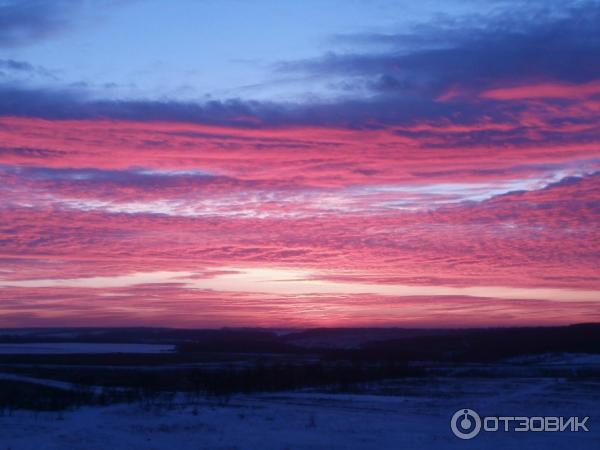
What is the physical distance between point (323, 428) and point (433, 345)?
67.6m

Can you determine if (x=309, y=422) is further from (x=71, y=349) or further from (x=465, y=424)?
(x=71, y=349)

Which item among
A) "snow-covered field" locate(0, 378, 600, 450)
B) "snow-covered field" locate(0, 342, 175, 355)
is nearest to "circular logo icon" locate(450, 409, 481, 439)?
"snow-covered field" locate(0, 378, 600, 450)

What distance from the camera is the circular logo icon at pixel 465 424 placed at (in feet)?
69.1

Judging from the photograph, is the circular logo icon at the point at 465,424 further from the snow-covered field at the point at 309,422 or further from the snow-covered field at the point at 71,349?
the snow-covered field at the point at 71,349

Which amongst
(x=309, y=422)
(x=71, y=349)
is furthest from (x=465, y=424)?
(x=71, y=349)

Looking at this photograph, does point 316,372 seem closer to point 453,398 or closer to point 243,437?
point 453,398

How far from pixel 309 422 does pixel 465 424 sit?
4.60 metres

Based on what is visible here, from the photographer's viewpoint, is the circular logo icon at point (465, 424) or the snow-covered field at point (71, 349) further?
the snow-covered field at point (71, 349)

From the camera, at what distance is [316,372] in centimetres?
4350

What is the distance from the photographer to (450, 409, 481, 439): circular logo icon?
829 inches

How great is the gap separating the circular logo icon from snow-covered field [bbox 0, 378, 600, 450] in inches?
12.1

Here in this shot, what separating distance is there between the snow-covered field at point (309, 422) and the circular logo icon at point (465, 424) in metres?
0.31

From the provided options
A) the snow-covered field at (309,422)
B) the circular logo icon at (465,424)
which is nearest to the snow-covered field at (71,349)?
the snow-covered field at (309,422)

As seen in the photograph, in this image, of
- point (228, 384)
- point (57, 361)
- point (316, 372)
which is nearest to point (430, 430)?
point (228, 384)
